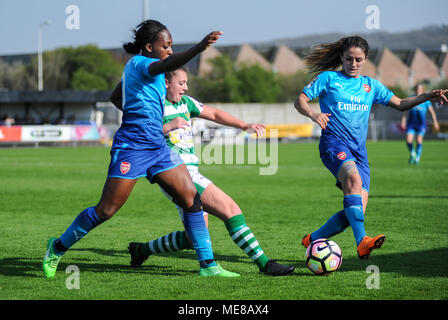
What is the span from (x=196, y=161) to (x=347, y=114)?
1691 mm

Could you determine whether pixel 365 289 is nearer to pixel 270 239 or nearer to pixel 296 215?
pixel 270 239

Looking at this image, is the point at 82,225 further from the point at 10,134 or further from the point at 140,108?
the point at 10,134

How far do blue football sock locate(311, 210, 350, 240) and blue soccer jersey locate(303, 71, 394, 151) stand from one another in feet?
2.27

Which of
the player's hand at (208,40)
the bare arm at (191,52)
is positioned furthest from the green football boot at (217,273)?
the player's hand at (208,40)

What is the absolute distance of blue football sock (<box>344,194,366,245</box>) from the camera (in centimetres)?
587

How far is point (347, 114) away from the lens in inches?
247

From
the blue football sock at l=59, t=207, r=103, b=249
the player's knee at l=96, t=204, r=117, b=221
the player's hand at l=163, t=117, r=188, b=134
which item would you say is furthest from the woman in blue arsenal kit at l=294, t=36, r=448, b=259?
the blue football sock at l=59, t=207, r=103, b=249

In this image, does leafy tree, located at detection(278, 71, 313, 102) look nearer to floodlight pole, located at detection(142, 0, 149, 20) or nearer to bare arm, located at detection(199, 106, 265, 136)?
floodlight pole, located at detection(142, 0, 149, 20)

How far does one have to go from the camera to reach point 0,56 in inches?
3686

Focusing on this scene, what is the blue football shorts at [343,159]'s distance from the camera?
612 centimetres

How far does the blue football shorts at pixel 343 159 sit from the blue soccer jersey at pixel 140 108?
1940 millimetres

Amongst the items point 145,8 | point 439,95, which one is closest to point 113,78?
point 145,8

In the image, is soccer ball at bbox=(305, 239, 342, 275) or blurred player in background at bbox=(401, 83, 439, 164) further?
blurred player in background at bbox=(401, 83, 439, 164)
